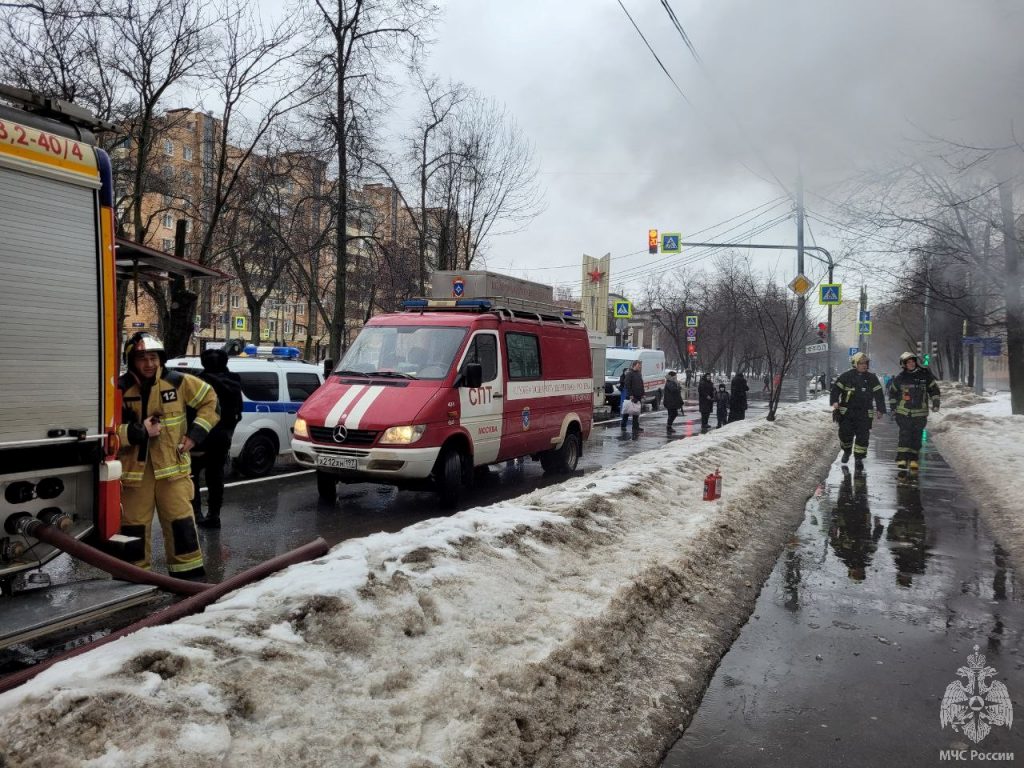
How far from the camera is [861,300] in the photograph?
33344mm

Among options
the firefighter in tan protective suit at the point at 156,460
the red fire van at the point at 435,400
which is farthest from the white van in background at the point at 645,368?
the firefighter in tan protective suit at the point at 156,460

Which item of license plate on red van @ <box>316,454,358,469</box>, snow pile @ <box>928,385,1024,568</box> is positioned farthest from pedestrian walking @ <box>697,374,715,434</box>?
license plate on red van @ <box>316,454,358,469</box>

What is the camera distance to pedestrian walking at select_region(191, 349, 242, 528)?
24.2 feet

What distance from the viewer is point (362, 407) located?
26.5 feet

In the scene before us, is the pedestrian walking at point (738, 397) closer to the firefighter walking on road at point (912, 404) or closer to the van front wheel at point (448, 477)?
the firefighter walking on road at point (912, 404)

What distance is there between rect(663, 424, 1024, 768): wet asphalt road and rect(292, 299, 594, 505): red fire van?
379cm

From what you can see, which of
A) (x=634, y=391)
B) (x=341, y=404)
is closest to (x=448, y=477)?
(x=341, y=404)

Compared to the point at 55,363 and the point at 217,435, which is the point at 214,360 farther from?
the point at 55,363

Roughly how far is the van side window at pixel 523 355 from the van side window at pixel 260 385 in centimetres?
373

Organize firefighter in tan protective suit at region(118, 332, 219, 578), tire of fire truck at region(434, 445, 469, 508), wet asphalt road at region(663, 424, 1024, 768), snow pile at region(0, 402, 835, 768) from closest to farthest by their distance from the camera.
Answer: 1. snow pile at region(0, 402, 835, 768)
2. wet asphalt road at region(663, 424, 1024, 768)
3. firefighter in tan protective suit at region(118, 332, 219, 578)
4. tire of fire truck at region(434, 445, 469, 508)

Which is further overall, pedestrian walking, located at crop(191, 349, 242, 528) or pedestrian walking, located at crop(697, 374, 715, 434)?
pedestrian walking, located at crop(697, 374, 715, 434)

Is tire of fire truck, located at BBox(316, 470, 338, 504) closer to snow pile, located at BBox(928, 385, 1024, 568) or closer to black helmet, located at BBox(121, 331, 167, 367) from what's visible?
black helmet, located at BBox(121, 331, 167, 367)

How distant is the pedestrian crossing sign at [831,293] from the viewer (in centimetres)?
2339

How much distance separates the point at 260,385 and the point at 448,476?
156 inches
